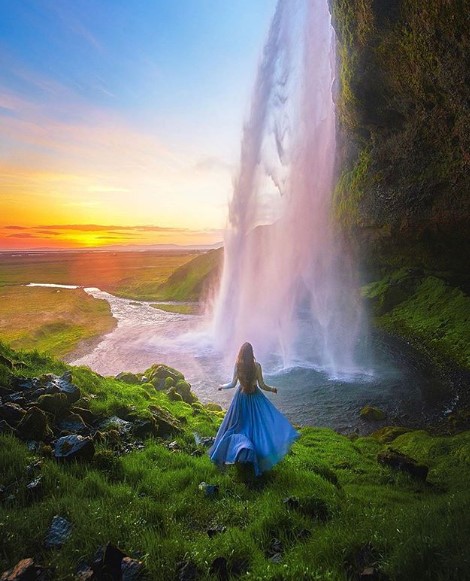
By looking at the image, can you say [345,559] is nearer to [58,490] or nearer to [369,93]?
[58,490]

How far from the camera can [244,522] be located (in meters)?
5.45

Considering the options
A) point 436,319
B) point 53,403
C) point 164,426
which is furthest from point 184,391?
point 436,319

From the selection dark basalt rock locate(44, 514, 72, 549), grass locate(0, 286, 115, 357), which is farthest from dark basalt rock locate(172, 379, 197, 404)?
grass locate(0, 286, 115, 357)

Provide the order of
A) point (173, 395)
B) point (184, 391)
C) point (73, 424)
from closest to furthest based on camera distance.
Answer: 1. point (73, 424)
2. point (173, 395)
3. point (184, 391)

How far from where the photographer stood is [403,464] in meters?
9.38

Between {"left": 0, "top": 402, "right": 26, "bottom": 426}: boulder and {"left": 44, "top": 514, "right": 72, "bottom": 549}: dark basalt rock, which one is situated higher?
{"left": 44, "top": 514, "right": 72, "bottom": 549}: dark basalt rock

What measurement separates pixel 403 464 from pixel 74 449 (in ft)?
26.3

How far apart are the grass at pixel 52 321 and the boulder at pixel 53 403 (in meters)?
17.6

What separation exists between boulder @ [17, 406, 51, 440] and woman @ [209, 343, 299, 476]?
358 centimetres

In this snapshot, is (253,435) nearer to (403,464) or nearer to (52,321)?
(403,464)

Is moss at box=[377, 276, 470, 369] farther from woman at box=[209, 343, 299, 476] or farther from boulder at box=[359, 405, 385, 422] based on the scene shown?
woman at box=[209, 343, 299, 476]

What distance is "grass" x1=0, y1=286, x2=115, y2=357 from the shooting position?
33.6 meters

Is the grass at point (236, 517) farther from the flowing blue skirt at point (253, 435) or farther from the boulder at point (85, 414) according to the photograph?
the boulder at point (85, 414)

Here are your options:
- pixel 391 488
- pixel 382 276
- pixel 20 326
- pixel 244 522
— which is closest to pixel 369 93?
pixel 391 488
